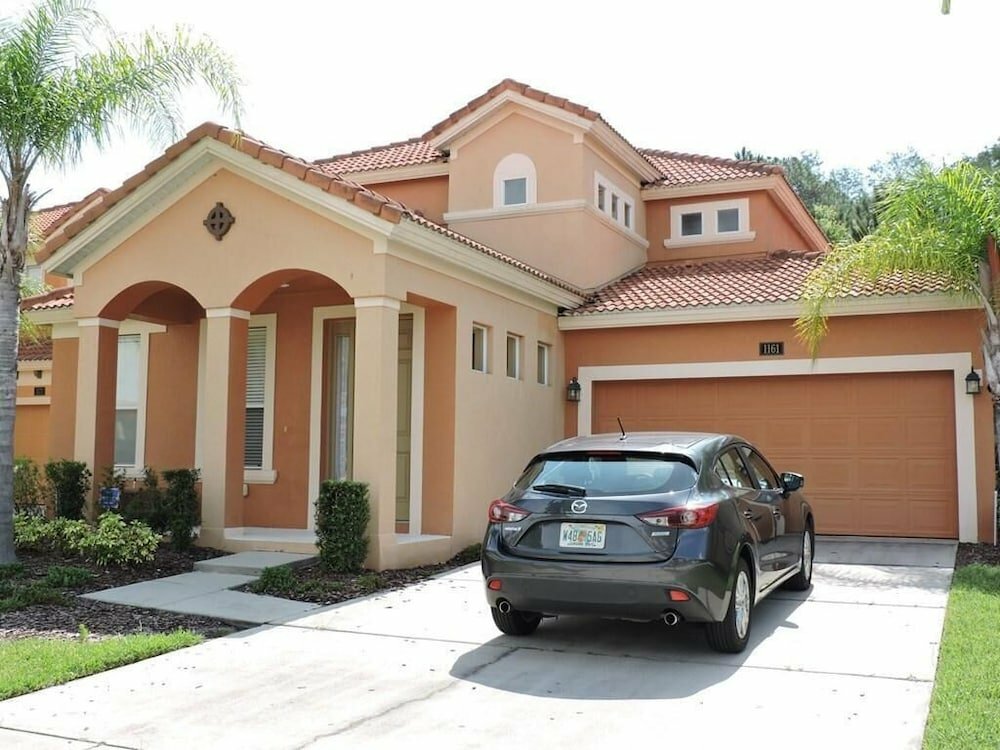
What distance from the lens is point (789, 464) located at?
1336 cm

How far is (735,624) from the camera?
256 inches

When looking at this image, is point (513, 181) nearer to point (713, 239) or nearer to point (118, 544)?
point (713, 239)

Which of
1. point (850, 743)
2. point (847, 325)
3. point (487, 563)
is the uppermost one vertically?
point (847, 325)

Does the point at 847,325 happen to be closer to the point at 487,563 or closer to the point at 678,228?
the point at 678,228

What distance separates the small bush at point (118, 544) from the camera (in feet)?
32.6

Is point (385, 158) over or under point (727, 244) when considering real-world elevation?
over

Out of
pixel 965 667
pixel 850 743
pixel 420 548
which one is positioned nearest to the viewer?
pixel 850 743

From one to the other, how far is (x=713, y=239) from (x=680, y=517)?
12340 mm

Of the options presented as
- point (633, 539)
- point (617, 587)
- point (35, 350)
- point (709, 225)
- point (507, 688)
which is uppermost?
point (709, 225)

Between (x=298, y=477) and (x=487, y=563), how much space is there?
6393 millimetres

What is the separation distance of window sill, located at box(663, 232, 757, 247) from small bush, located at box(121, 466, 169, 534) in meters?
10.6

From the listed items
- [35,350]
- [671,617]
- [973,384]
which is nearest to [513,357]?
[973,384]

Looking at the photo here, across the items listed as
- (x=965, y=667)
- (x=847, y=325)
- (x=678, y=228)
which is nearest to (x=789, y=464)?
(x=847, y=325)

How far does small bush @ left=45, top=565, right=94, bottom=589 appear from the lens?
9.12m
